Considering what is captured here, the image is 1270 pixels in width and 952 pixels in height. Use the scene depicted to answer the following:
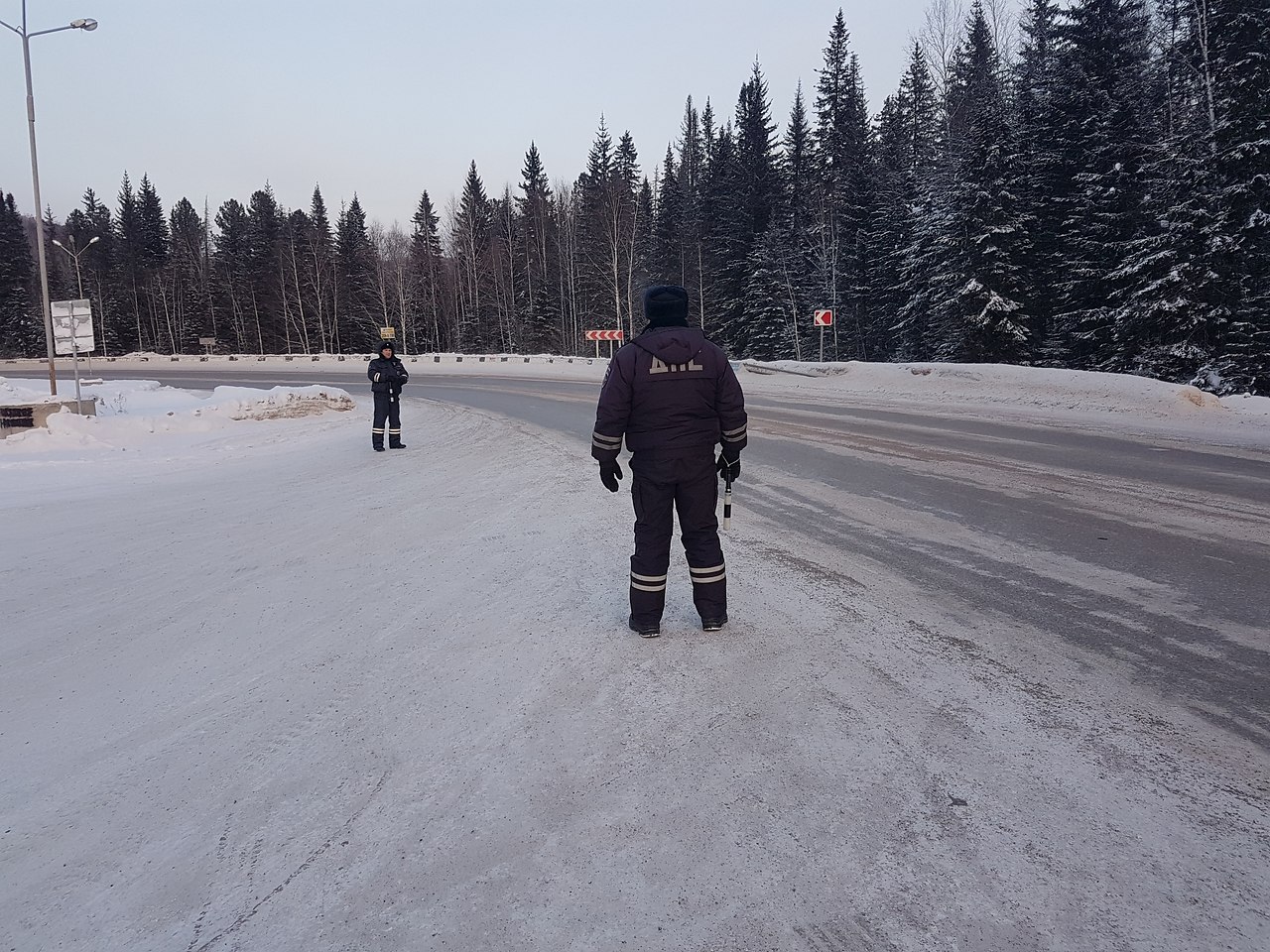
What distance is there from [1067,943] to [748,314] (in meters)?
47.8

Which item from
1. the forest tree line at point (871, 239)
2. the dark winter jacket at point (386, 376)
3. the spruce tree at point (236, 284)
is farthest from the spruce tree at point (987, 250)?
the spruce tree at point (236, 284)

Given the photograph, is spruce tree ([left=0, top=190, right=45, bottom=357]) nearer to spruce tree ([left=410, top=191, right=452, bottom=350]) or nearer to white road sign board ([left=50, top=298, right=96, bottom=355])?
spruce tree ([left=410, top=191, right=452, bottom=350])

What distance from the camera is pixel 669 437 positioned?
4250 millimetres

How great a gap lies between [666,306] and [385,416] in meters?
9.11

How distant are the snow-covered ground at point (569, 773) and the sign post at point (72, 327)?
40.2 ft

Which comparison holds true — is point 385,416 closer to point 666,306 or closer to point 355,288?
point 666,306

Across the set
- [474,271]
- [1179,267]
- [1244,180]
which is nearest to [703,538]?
[1179,267]

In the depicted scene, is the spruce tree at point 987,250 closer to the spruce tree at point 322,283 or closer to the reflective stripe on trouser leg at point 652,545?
the reflective stripe on trouser leg at point 652,545

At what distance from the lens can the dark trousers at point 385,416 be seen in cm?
1215

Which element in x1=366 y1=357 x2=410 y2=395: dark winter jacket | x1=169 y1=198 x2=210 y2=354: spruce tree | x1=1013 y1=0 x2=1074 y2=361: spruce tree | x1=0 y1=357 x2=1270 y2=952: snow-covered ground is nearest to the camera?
x1=0 y1=357 x2=1270 y2=952: snow-covered ground

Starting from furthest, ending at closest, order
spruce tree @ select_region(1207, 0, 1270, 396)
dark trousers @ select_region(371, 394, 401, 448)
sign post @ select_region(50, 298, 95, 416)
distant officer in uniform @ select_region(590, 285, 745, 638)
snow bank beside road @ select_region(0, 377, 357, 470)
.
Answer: spruce tree @ select_region(1207, 0, 1270, 396) < sign post @ select_region(50, 298, 95, 416) < snow bank beside road @ select_region(0, 377, 357, 470) < dark trousers @ select_region(371, 394, 401, 448) < distant officer in uniform @ select_region(590, 285, 745, 638)

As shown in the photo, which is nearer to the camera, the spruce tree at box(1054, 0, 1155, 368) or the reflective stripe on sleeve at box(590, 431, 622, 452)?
the reflective stripe on sleeve at box(590, 431, 622, 452)

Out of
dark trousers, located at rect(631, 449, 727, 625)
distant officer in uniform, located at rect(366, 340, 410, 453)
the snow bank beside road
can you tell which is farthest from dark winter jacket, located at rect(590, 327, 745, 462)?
the snow bank beside road

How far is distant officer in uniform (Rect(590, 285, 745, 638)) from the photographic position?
168 inches
